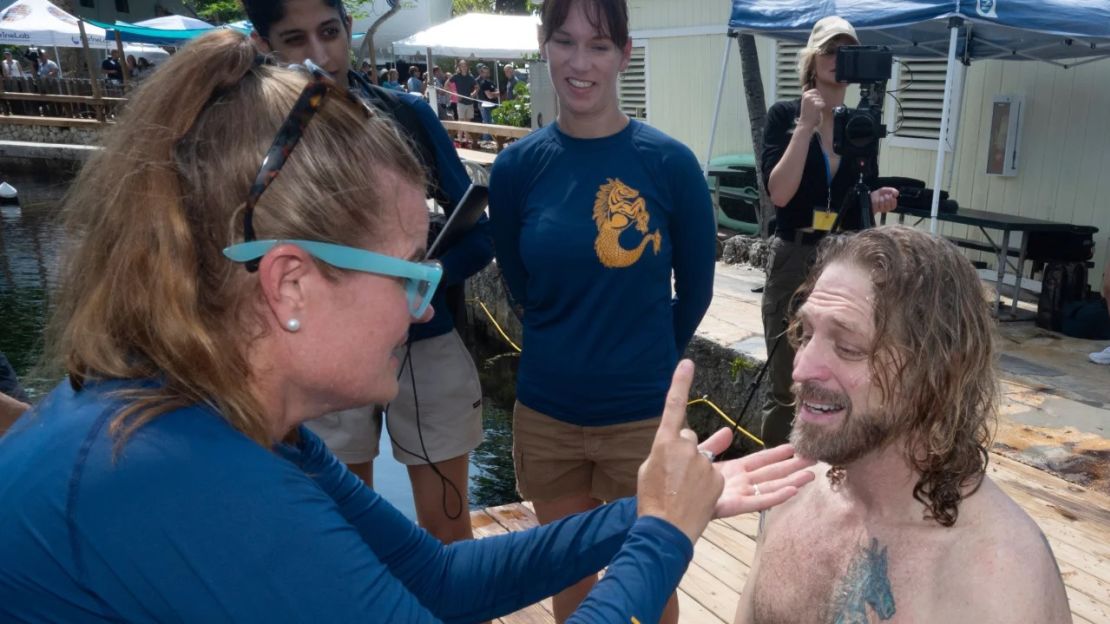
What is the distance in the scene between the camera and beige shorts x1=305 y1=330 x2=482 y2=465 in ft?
8.63

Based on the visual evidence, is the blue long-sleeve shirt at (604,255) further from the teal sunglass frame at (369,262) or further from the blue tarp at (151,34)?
the blue tarp at (151,34)

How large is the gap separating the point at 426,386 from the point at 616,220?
755 millimetres

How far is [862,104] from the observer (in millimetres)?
3787

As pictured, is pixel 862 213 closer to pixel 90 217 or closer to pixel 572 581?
pixel 572 581

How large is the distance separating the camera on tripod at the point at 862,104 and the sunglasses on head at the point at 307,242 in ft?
9.52

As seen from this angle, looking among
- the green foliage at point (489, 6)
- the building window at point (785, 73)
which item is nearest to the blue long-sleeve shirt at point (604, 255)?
the building window at point (785, 73)

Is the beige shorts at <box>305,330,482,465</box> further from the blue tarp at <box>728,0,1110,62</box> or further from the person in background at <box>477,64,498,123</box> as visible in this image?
the person in background at <box>477,64,498,123</box>

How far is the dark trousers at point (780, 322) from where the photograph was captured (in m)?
3.92

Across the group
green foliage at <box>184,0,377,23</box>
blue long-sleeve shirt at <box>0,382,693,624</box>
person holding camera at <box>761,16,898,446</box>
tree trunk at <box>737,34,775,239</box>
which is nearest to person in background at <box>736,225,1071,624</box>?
blue long-sleeve shirt at <box>0,382,693,624</box>

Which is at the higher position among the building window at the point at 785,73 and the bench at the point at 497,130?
the building window at the point at 785,73

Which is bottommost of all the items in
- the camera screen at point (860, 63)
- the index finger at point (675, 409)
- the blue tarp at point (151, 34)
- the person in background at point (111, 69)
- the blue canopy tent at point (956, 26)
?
the index finger at point (675, 409)

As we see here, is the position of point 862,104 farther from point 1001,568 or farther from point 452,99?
point 452,99

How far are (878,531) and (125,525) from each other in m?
1.42

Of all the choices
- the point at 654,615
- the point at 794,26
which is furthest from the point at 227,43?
the point at 794,26
